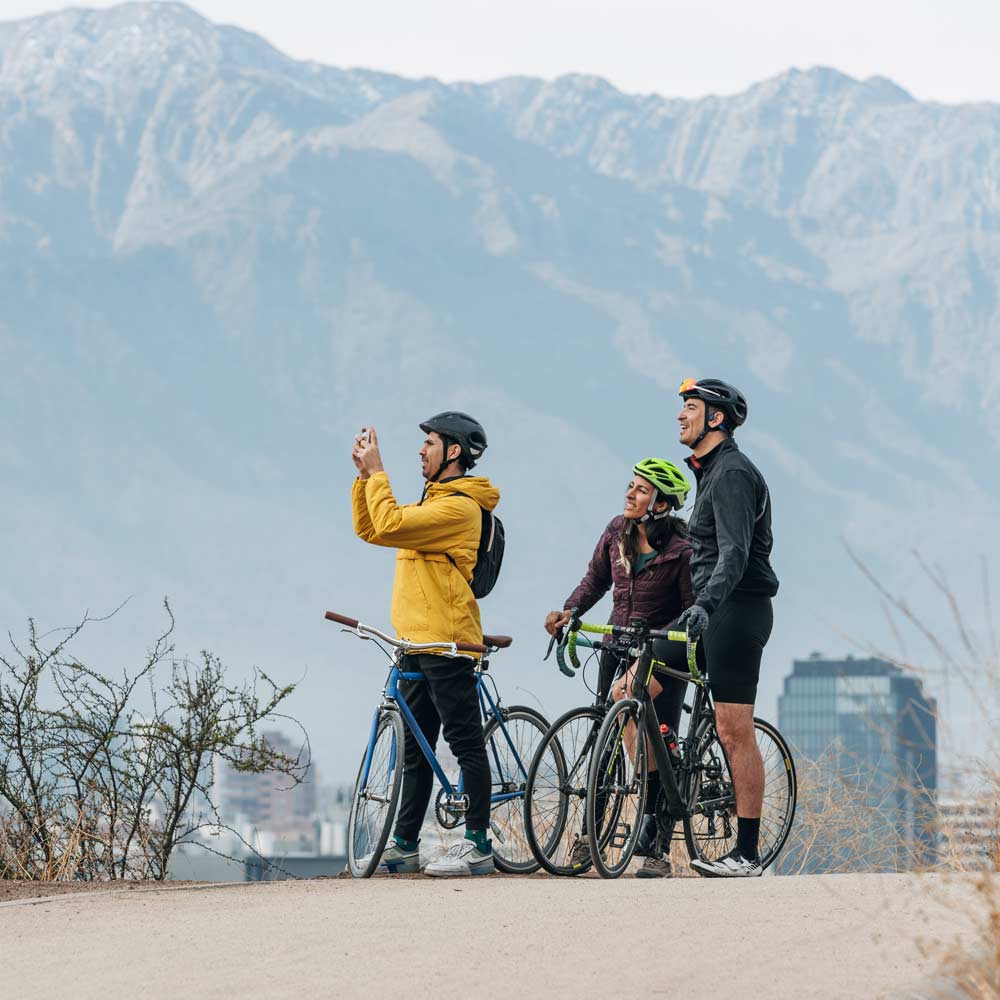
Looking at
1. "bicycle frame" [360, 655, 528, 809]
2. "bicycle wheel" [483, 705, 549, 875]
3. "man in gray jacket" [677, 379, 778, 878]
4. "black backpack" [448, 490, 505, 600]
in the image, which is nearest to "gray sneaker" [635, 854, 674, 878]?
"man in gray jacket" [677, 379, 778, 878]

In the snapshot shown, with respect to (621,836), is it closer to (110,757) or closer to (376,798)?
(376,798)

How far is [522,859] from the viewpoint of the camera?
27.2 ft

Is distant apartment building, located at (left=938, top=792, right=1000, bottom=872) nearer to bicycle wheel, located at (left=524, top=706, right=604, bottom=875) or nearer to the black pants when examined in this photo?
bicycle wheel, located at (left=524, top=706, right=604, bottom=875)

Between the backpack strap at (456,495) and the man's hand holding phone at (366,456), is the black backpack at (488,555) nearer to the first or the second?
the backpack strap at (456,495)

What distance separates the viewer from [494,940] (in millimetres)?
6016

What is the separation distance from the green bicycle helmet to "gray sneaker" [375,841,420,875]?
1.72 m

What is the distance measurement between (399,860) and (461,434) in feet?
5.72

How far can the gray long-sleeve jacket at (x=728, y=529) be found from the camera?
761 cm

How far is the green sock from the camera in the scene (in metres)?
7.93

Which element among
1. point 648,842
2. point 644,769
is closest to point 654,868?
point 648,842

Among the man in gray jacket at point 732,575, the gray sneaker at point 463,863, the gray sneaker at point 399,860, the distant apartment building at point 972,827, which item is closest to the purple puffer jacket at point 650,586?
the man in gray jacket at point 732,575

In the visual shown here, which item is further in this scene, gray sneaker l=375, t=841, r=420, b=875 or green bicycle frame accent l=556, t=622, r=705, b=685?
gray sneaker l=375, t=841, r=420, b=875

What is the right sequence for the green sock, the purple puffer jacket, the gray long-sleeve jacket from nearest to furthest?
the gray long-sleeve jacket → the green sock → the purple puffer jacket

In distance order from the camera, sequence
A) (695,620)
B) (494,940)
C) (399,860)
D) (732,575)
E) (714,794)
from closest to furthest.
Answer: (494,940) < (695,620) < (732,575) < (399,860) < (714,794)
